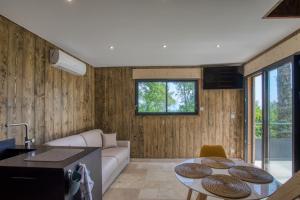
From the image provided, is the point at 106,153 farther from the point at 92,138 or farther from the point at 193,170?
the point at 193,170

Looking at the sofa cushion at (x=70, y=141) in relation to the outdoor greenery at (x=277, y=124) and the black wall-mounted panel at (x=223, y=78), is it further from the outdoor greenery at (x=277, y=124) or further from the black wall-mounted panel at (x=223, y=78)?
the outdoor greenery at (x=277, y=124)

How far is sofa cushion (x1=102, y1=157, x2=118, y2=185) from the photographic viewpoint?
326cm

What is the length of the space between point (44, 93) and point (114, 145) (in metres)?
2.09

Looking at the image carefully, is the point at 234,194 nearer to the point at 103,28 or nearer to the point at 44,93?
the point at 103,28

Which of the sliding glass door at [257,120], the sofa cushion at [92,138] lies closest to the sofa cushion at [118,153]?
the sofa cushion at [92,138]

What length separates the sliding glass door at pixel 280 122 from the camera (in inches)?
136

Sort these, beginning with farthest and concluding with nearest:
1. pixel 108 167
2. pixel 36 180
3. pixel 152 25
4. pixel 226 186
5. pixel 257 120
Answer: pixel 257 120 < pixel 108 167 < pixel 152 25 < pixel 226 186 < pixel 36 180

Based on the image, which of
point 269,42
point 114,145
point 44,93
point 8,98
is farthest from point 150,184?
point 269,42

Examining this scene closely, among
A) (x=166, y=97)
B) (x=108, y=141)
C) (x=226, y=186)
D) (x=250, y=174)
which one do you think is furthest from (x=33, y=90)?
(x=166, y=97)

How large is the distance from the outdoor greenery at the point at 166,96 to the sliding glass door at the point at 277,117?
1595 mm

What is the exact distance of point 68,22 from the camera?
2717 millimetres

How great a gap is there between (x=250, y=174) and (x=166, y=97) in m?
3.60

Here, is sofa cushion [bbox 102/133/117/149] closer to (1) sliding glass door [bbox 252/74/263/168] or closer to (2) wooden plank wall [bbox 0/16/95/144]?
(2) wooden plank wall [bbox 0/16/95/144]

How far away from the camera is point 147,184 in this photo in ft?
12.4
